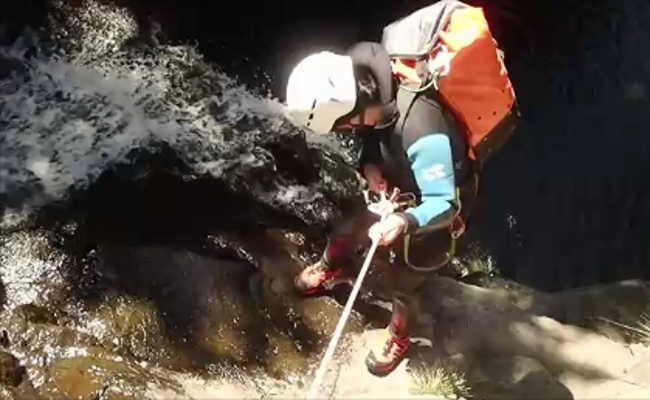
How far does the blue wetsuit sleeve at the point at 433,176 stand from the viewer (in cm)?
444

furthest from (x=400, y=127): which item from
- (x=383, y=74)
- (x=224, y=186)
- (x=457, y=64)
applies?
(x=224, y=186)

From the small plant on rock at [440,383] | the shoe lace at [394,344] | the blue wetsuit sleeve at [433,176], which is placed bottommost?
the small plant on rock at [440,383]

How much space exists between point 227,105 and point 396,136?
3347 mm

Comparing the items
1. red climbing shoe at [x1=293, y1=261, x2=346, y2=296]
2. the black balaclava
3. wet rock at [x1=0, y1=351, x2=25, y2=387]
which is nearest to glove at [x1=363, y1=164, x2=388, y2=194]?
the black balaclava

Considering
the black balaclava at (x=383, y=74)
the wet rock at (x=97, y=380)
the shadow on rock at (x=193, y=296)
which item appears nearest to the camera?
the black balaclava at (x=383, y=74)

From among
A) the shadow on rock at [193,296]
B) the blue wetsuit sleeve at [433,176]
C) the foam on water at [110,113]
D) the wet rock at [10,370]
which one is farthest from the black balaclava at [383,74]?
the wet rock at [10,370]

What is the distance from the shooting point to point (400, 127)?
180 inches

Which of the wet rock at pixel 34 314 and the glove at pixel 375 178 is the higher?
the glove at pixel 375 178

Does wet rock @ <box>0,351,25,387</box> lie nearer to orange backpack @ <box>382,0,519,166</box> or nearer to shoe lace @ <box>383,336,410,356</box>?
shoe lace @ <box>383,336,410,356</box>

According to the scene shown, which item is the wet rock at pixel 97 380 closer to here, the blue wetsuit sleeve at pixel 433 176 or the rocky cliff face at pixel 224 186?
the rocky cliff face at pixel 224 186

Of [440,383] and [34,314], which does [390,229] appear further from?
[34,314]

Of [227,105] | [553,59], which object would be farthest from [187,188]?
[553,59]

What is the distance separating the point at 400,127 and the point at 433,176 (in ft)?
1.10

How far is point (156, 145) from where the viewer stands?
705 centimetres
